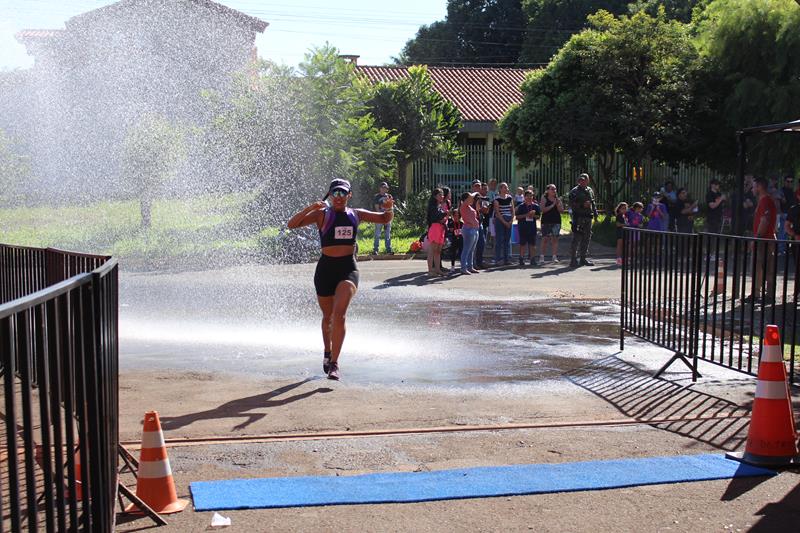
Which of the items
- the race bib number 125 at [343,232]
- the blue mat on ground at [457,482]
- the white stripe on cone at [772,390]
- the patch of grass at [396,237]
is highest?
the race bib number 125 at [343,232]

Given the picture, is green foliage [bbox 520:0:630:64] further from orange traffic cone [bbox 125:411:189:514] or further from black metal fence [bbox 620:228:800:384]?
orange traffic cone [bbox 125:411:189:514]

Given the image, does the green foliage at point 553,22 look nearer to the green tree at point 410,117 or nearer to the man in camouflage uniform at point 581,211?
the green tree at point 410,117

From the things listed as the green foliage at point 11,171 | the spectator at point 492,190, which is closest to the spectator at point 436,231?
the spectator at point 492,190

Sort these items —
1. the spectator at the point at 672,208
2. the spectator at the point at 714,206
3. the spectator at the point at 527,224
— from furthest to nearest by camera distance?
the spectator at the point at 672,208
the spectator at the point at 714,206
the spectator at the point at 527,224

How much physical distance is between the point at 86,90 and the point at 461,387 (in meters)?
20.4

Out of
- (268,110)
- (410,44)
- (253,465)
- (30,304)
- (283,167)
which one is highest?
(410,44)

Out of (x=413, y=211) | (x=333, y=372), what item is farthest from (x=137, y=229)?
(x=333, y=372)

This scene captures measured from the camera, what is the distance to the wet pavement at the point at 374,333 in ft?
30.1

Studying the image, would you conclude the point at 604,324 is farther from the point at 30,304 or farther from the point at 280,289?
the point at 30,304

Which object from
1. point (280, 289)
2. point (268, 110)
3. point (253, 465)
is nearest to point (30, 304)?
point (253, 465)

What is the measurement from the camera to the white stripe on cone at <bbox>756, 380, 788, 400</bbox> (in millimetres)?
5965

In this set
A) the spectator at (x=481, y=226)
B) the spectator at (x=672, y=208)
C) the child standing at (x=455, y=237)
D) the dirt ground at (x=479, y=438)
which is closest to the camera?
the dirt ground at (x=479, y=438)

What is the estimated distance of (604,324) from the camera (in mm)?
12102

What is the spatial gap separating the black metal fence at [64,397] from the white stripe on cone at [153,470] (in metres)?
0.28
